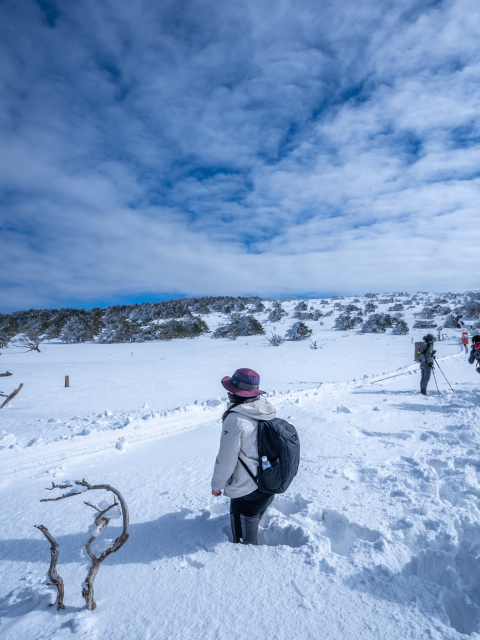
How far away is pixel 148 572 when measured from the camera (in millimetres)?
2535

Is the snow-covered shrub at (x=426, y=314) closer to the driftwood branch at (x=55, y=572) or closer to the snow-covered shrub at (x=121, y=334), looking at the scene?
the snow-covered shrub at (x=121, y=334)

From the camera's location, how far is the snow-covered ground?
6.77 feet

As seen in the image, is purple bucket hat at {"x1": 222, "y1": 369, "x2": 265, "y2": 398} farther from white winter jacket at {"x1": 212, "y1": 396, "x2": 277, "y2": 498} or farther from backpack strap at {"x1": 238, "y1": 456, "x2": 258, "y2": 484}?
backpack strap at {"x1": 238, "y1": 456, "x2": 258, "y2": 484}

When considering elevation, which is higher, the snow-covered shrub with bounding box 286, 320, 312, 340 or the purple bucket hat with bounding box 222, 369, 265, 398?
the purple bucket hat with bounding box 222, 369, 265, 398

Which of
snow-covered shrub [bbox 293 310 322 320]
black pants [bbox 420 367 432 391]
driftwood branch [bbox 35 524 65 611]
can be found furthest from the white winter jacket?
snow-covered shrub [bbox 293 310 322 320]

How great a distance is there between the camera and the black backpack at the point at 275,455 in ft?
7.95

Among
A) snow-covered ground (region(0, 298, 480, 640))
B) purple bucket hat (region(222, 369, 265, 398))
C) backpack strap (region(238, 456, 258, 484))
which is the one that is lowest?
snow-covered ground (region(0, 298, 480, 640))

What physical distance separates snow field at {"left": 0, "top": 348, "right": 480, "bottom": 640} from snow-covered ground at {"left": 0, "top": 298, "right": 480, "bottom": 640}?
12 millimetres

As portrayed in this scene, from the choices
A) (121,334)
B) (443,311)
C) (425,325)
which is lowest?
(425,325)

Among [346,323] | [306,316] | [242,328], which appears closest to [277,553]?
[242,328]

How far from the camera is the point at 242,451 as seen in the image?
8.27ft

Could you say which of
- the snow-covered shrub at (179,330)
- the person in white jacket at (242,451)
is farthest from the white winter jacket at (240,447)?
the snow-covered shrub at (179,330)

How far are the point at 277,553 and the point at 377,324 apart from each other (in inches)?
1524

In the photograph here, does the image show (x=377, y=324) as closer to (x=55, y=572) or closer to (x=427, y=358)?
(x=427, y=358)
